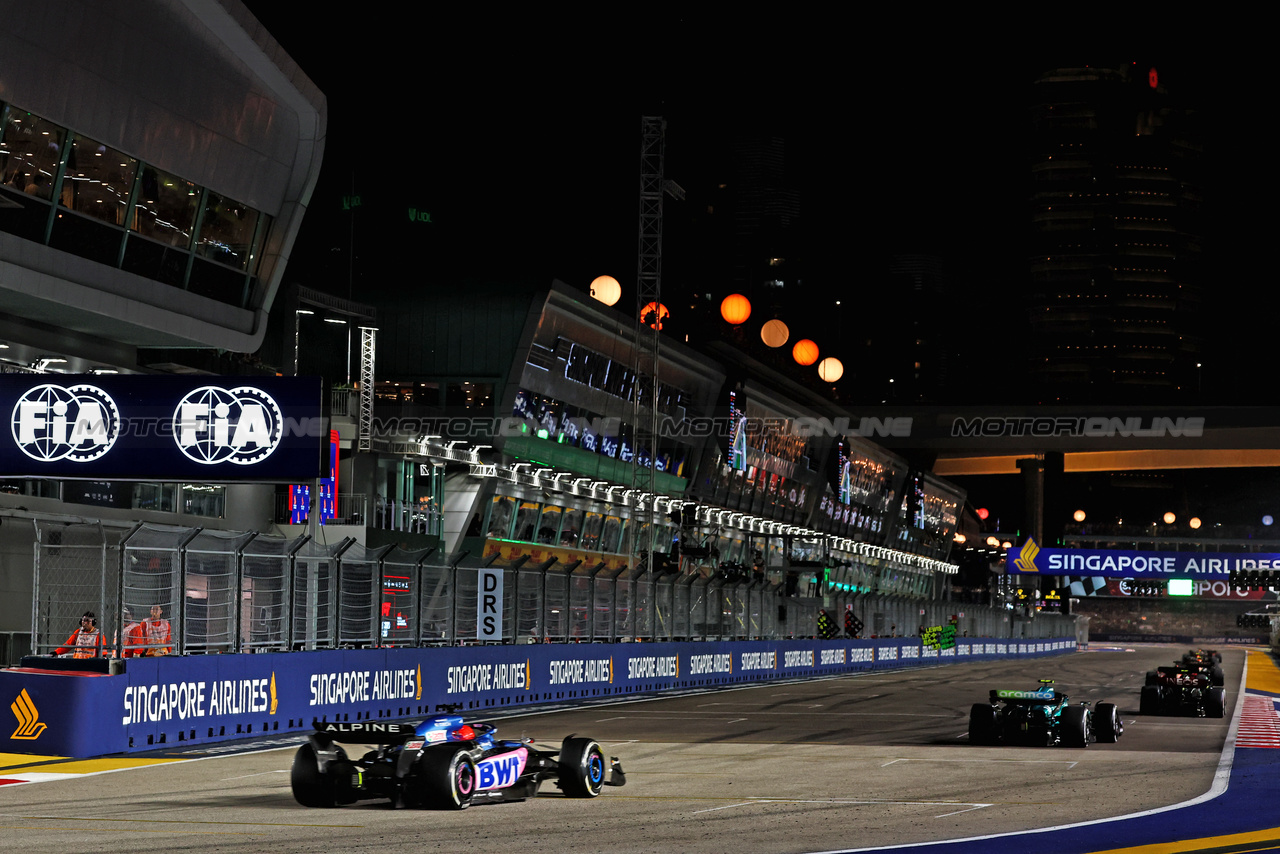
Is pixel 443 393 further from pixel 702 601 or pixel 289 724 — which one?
pixel 289 724

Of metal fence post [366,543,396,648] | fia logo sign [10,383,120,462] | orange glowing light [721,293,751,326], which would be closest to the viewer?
fia logo sign [10,383,120,462]

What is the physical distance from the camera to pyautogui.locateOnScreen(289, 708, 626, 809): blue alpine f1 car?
1325 centimetres

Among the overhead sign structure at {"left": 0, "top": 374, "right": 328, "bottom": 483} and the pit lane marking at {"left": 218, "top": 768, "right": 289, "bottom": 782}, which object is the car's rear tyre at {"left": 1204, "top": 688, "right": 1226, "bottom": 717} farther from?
the pit lane marking at {"left": 218, "top": 768, "right": 289, "bottom": 782}

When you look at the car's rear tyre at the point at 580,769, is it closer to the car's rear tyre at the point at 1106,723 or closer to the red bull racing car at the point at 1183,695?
the car's rear tyre at the point at 1106,723

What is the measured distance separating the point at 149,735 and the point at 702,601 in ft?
77.1

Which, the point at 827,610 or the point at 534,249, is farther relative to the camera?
the point at 827,610

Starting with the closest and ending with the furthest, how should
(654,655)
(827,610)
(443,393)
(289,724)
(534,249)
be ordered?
(289,724) < (654,655) < (443,393) < (534,249) < (827,610)

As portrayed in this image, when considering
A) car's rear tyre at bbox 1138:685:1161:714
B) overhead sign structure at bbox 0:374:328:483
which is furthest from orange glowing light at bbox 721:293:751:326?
overhead sign structure at bbox 0:374:328:483

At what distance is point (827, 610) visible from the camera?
5941 centimetres

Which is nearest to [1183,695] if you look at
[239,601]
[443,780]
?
[239,601]

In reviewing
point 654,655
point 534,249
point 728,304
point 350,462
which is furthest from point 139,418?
point 728,304

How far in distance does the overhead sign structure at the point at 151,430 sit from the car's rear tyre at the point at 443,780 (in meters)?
10.8

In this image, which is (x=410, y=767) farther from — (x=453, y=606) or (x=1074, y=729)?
(x=453, y=606)

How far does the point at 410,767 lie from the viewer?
43.8 feet
